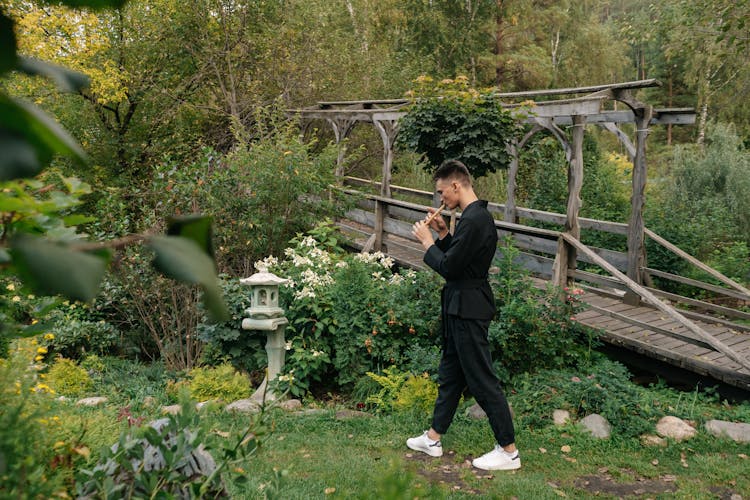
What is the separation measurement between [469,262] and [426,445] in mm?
1378

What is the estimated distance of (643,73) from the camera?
3572 cm

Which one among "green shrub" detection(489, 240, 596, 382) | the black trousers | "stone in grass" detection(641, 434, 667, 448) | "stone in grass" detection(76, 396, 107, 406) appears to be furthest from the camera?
"green shrub" detection(489, 240, 596, 382)

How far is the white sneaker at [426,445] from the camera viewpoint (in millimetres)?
→ 4297

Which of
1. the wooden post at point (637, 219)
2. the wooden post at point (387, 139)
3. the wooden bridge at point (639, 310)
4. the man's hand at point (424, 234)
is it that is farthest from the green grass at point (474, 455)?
the wooden post at point (387, 139)

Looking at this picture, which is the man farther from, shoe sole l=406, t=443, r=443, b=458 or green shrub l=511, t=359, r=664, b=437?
green shrub l=511, t=359, r=664, b=437

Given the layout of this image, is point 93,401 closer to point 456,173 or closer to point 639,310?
point 456,173

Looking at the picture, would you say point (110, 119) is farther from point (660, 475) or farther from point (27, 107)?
point (27, 107)

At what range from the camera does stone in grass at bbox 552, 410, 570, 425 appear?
4812mm

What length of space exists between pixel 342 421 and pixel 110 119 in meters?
11.2

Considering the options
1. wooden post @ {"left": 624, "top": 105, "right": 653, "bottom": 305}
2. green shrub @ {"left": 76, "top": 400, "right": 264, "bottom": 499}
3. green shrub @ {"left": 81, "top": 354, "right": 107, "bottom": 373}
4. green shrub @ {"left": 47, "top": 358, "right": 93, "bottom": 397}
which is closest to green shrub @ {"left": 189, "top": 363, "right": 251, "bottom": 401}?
green shrub @ {"left": 47, "top": 358, "right": 93, "bottom": 397}

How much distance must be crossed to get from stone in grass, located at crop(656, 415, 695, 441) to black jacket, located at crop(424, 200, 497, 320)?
1.78 meters

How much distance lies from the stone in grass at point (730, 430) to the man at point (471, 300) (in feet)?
5.57

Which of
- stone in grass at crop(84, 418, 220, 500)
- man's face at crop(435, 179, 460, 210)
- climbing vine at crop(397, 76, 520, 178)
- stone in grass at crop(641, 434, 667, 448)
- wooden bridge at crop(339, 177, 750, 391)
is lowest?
stone in grass at crop(641, 434, 667, 448)

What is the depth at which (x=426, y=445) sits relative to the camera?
14.2 ft
